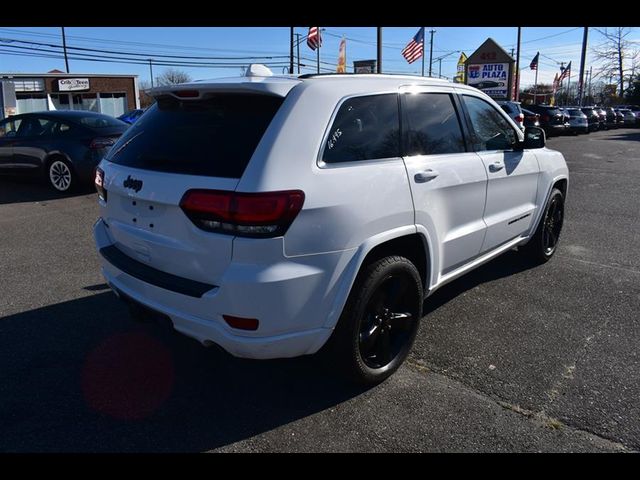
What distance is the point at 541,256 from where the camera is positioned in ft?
17.9

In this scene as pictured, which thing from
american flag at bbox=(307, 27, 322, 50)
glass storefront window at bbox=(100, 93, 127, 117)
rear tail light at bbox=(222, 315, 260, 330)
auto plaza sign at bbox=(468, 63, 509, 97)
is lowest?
rear tail light at bbox=(222, 315, 260, 330)

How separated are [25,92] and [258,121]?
43.3 metres

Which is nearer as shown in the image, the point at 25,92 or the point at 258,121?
the point at 258,121

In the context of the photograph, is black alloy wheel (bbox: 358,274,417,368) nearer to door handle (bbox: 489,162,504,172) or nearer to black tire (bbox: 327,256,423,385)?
black tire (bbox: 327,256,423,385)

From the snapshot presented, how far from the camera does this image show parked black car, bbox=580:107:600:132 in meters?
35.1

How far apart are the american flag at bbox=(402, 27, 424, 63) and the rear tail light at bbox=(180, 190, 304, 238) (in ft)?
83.2

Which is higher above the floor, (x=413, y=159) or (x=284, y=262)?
(x=413, y=159)

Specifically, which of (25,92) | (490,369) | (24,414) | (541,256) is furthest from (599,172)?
(25,92)

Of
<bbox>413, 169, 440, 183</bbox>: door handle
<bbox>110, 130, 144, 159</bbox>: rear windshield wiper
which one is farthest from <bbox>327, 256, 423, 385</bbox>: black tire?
<bbox>110, 130, 144, 159</bbox>: rear windshield wiper

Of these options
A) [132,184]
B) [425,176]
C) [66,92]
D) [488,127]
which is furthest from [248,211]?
[66,92]

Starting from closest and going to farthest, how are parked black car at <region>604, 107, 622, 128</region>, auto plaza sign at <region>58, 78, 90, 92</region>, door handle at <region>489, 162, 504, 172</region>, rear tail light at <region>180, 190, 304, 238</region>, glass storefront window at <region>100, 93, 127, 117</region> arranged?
rear tail light at <region>180, 190, 304, 238</region>
door handle at <region>489, 162, 504, 172</region>
parked black car at <region>604, 107, 622, 128</region>
auto plaza sign at <region>58, 78, 90, 92</region>
glass storefront window at <region>100, 93, 127, 117</region>

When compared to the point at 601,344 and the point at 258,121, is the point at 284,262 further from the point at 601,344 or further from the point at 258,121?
the point at 601,344

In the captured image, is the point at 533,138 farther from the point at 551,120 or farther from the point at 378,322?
the point at 551,120

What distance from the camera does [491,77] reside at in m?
38.8
